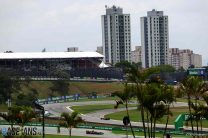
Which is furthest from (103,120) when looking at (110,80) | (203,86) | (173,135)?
(110,80)

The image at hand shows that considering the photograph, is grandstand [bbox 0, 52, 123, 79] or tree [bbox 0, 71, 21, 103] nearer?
tree [bbox 0, 71, 21, 103]

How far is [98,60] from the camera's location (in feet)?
648

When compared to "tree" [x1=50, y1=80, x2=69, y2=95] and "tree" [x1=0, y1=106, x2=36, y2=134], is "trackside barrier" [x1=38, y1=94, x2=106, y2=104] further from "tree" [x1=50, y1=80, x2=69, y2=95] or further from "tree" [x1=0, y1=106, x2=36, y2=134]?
"tree" [x1=0, y1=106, x2=36, y2=134]

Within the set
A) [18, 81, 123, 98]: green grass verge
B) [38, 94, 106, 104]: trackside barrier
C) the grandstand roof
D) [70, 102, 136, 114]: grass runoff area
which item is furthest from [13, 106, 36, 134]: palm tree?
the grandstand roof

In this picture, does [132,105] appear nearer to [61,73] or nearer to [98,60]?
[61,73]

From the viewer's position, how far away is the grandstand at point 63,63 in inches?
6914

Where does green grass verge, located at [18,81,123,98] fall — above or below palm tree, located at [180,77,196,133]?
below

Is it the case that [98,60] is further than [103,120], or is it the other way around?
[98,60]

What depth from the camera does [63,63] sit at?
191 metres

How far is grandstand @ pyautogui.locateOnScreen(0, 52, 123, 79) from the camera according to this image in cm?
17562

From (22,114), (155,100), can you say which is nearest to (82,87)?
(22,114)

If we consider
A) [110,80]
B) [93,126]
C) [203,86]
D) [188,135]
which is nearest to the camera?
[203,86]

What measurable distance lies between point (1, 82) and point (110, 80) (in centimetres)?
6025

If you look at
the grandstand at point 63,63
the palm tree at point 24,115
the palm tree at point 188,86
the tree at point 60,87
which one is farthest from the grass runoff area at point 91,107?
the palm tree at point 188,86
